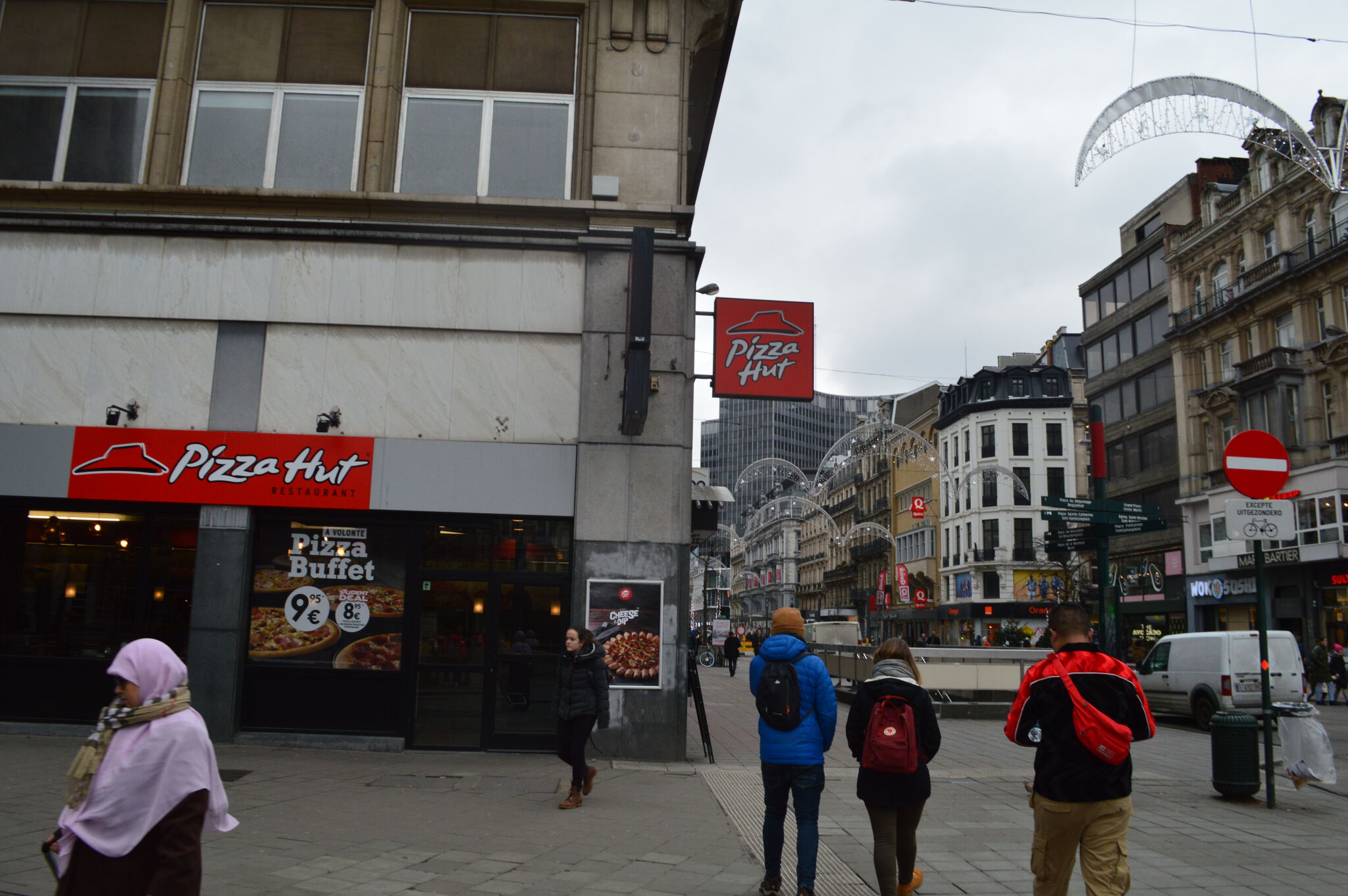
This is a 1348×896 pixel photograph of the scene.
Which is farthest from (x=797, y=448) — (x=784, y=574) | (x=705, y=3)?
(x=705, y=3)

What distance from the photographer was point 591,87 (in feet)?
44.7

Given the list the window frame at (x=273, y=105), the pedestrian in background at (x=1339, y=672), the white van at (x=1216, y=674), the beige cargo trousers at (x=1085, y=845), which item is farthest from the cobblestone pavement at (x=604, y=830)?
the pedestrian in background at (x=1339, y=672)

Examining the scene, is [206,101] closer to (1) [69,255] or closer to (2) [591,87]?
(1) [69,255]

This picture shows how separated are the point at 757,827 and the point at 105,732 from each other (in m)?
5.87

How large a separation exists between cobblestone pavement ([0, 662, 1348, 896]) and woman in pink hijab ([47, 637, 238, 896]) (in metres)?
2.55

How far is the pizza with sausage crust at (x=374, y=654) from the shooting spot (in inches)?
491

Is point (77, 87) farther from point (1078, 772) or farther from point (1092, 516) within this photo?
point (1078, 772)

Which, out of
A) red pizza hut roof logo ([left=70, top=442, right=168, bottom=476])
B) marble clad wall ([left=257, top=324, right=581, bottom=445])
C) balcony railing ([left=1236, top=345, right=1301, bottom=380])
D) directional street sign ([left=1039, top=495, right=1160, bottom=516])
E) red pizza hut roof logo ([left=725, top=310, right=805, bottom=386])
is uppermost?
balcony railing ([left=1236, top=345, right=1301, bottom=380])

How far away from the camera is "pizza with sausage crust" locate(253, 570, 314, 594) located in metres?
12.6

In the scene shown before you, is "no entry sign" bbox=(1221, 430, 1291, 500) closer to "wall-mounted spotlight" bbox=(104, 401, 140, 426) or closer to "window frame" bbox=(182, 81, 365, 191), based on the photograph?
"window frame" bbox=(182, 81, 365, 191)

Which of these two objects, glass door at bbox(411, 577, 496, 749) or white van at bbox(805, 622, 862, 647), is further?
white van at bbox(805, 622, 862, 647)

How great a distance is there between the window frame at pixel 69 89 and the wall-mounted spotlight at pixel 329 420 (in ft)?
14.3

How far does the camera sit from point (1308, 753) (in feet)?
34.1

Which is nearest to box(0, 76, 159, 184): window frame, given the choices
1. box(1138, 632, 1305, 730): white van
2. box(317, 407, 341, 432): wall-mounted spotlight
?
box(317, 407, 341, 432): wall-mounted spotlight
